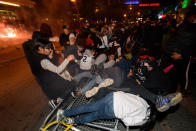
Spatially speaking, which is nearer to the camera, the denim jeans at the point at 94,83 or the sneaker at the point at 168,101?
the sneaker at the point at 168,101

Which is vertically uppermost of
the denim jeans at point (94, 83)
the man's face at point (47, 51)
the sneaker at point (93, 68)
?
the man's face at point (47, 51)

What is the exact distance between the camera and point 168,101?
197cm

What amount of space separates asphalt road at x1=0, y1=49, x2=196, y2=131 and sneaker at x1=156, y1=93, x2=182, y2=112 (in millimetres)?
915

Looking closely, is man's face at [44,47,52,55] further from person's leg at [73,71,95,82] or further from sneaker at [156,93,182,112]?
sneaker at [156,93,182,112]

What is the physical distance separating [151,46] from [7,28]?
13.2 meters

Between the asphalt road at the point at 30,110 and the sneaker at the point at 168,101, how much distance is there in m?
0.91

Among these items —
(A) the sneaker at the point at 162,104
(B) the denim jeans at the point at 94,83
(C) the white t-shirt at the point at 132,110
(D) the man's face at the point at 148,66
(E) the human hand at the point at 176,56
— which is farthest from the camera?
(B) the denim jeans at the point at 94,83

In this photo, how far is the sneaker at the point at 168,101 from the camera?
194 cm

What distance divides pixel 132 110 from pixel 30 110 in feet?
10.5

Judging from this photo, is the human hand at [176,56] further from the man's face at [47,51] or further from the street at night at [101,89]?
the man's face at [47,51]

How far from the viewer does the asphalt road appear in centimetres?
260

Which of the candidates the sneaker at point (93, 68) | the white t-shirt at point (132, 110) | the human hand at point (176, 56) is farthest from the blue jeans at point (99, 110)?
the human hand at point (176, 56)

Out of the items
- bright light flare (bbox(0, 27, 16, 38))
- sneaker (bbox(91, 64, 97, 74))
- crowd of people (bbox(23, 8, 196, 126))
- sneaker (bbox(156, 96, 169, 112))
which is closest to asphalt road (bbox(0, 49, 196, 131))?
crowd of people (bbox(23, 8, 196, 126))

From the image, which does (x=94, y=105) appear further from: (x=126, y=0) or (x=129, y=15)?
(x=129, y=15)
